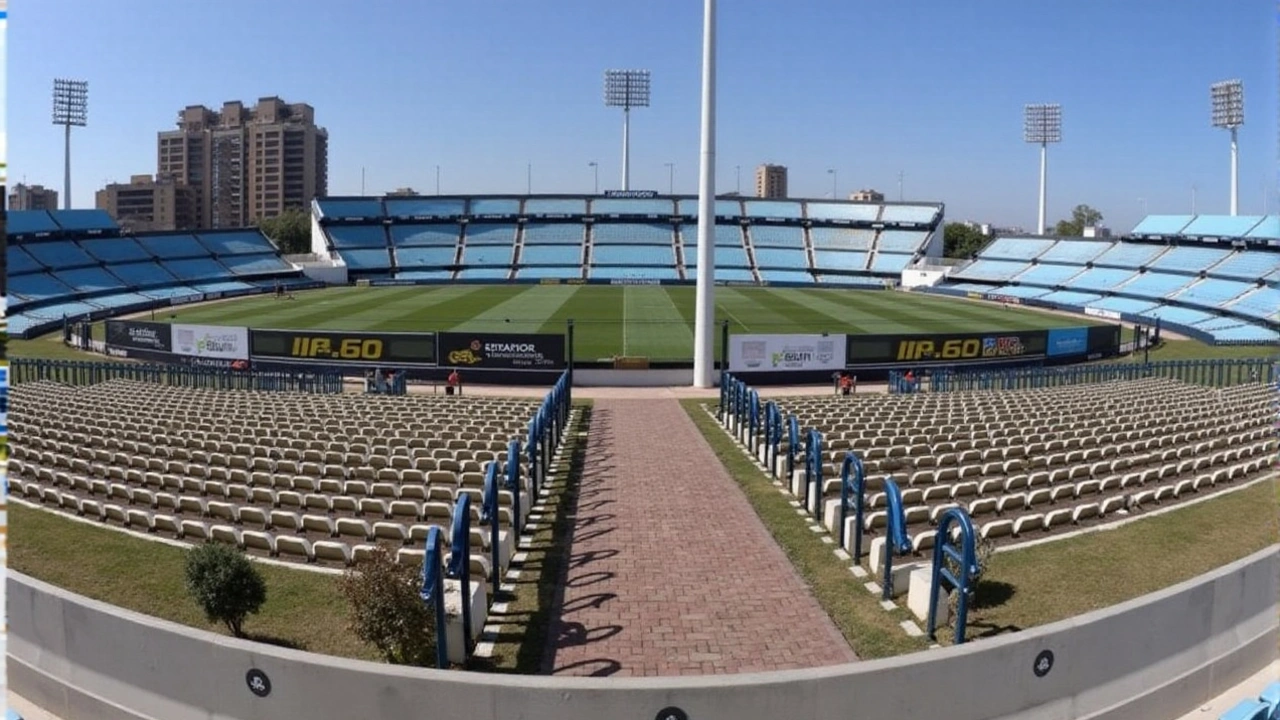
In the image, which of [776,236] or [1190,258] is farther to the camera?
[776,236]

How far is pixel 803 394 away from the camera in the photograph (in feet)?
105

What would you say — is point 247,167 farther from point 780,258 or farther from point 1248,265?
point 1248,265

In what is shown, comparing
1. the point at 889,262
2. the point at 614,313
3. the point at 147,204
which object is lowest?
the point at 614,313

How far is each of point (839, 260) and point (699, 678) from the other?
9979cm

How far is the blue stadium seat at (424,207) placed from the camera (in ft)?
356

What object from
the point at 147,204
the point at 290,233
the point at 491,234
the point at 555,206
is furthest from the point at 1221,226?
the point at 147,204

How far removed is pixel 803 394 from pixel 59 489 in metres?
23.3

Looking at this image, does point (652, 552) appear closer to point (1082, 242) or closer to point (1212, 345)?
point (1212, 345)

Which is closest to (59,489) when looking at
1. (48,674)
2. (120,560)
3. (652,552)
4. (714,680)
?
(120,560)

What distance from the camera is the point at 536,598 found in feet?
33.4

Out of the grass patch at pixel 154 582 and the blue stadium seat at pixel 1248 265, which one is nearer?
the grass patch at pixel 154 582

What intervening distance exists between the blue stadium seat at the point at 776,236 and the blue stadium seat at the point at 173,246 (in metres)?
61.0

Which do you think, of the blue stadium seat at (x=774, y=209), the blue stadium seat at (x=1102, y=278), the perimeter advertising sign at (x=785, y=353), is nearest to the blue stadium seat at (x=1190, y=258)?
the blue stadium seat at (x=1102, y=278)

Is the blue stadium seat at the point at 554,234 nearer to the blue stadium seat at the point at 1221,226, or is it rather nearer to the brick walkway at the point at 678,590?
the blue stadium seat at the point at 1221,226
